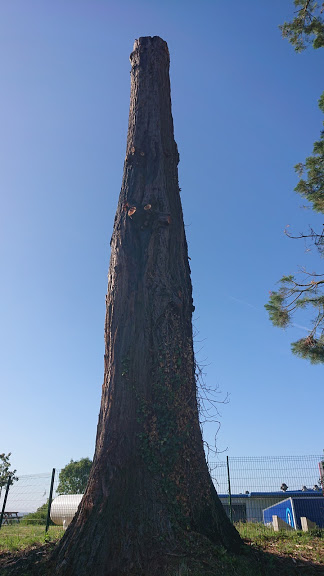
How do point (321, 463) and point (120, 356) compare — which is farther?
point (321, 463)

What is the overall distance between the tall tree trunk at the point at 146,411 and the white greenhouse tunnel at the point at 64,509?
404 inches

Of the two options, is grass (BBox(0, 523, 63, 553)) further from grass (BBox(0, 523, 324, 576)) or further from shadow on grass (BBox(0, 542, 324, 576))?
shadow on grass (BBox(0, 542, 324, 576))

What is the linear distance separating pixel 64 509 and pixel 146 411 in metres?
11.7

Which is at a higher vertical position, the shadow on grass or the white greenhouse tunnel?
the white greenhouse tunnel

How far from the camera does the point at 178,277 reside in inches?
220

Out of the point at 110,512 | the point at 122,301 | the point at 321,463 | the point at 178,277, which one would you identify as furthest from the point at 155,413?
the point at 321,463

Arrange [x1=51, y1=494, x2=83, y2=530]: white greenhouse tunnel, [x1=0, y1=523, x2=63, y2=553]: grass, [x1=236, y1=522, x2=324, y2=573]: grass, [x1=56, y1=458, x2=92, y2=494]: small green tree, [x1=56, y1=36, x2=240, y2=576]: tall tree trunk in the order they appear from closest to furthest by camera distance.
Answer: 1. [x1=56, y1=36, x2=240, y2=576]: tall tree trunk
2. [x1=236, y1=522, x2=324, y2=573]: grass
3. [x1=0, y1=523, x2=63, y2=553]: grass
4. [x1=51, y1=494, x2=83, y2=530]: white greenhouse tunnel
5. [x1=56, y1=458, x2=92, y2=494]: small green tree

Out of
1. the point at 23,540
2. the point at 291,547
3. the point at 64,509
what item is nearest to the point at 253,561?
the point at 291,547

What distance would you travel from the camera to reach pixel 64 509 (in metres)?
14.1

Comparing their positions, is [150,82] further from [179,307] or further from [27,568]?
[27,568]

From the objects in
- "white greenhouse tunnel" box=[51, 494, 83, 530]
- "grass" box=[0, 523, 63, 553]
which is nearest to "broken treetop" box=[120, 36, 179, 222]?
"grass" box=[0, 523, 63, 553]

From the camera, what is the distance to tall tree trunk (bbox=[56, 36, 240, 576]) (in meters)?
3.99

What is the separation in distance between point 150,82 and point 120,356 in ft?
15.9

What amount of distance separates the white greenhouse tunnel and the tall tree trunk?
10.3m
